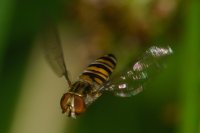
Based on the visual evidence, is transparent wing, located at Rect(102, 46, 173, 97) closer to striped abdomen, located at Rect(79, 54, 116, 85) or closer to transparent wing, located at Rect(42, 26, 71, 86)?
striped abdomen, located at Rect(79, 54, 116, 85)

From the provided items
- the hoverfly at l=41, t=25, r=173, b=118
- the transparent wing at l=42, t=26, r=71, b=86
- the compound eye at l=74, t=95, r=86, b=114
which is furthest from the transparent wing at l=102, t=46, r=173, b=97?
the transparent wing at l=42, t=26, r=71, b=86

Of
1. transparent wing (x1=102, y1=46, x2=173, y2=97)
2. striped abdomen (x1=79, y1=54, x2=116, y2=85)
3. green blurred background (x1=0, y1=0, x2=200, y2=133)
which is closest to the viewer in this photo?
transparent wing (x1=102, y1=46, x2=173, y2=97)

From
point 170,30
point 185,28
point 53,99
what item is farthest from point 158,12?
point 53,99

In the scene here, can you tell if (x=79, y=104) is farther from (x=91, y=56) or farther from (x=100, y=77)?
(x=91, y=56)

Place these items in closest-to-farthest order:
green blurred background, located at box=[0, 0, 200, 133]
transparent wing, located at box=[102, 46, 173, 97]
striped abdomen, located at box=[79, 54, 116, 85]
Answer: transparent wing, located at box=[102, 46, 173, 97] → striped abdomen, located at box=[79, 54, 116, 85] → green blurred background, located at box=[0, 0, 200, 133]

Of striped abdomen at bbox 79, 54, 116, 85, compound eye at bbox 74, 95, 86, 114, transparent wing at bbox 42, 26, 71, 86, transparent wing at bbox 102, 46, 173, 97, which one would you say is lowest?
compound eye at bbox 74, 95, 86, 114

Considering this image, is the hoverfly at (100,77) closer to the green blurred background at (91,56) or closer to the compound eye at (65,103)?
the compound eye at (65,103)

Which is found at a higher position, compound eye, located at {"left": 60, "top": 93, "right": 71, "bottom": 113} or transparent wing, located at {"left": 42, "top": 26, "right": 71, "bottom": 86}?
transparent wing, located at {"left": 42, "top": 26, "right": 71, "bottom": 86}

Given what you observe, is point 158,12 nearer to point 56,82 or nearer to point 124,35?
point 124,35
